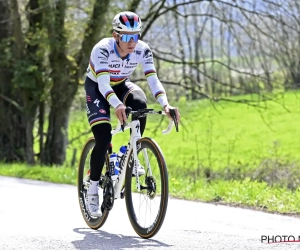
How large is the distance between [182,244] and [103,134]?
1504mm

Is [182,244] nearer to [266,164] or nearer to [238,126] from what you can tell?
[266,164]

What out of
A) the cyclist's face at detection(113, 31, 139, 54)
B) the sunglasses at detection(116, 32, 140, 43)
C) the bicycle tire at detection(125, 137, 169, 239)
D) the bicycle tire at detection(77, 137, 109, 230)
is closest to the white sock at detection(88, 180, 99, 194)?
the bicycle tire at detection(77, 137, 109, 230)

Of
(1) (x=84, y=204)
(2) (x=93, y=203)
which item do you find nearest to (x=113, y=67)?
(2) (x=93, y=203)

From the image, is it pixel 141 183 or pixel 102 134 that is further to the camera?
pixel 102 134

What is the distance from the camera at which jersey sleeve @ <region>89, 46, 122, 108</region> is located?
6566mm

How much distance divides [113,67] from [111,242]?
5.79 feet

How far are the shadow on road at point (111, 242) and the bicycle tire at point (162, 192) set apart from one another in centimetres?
9

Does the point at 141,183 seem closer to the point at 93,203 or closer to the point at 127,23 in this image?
the point at 93,203

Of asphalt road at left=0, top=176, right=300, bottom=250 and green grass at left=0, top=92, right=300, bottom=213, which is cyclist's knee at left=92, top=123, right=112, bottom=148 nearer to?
asphalt road at left=0, top=176, right=300, bottom=250

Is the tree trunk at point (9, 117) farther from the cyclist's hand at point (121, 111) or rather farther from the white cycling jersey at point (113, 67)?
the cyclist's hand at point (121, 111)

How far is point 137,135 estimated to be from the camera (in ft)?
21.8

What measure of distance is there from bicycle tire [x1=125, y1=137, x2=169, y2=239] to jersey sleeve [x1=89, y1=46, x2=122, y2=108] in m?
0.53

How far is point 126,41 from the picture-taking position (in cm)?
662

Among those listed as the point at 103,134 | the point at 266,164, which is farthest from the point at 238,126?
the point at 103,134
